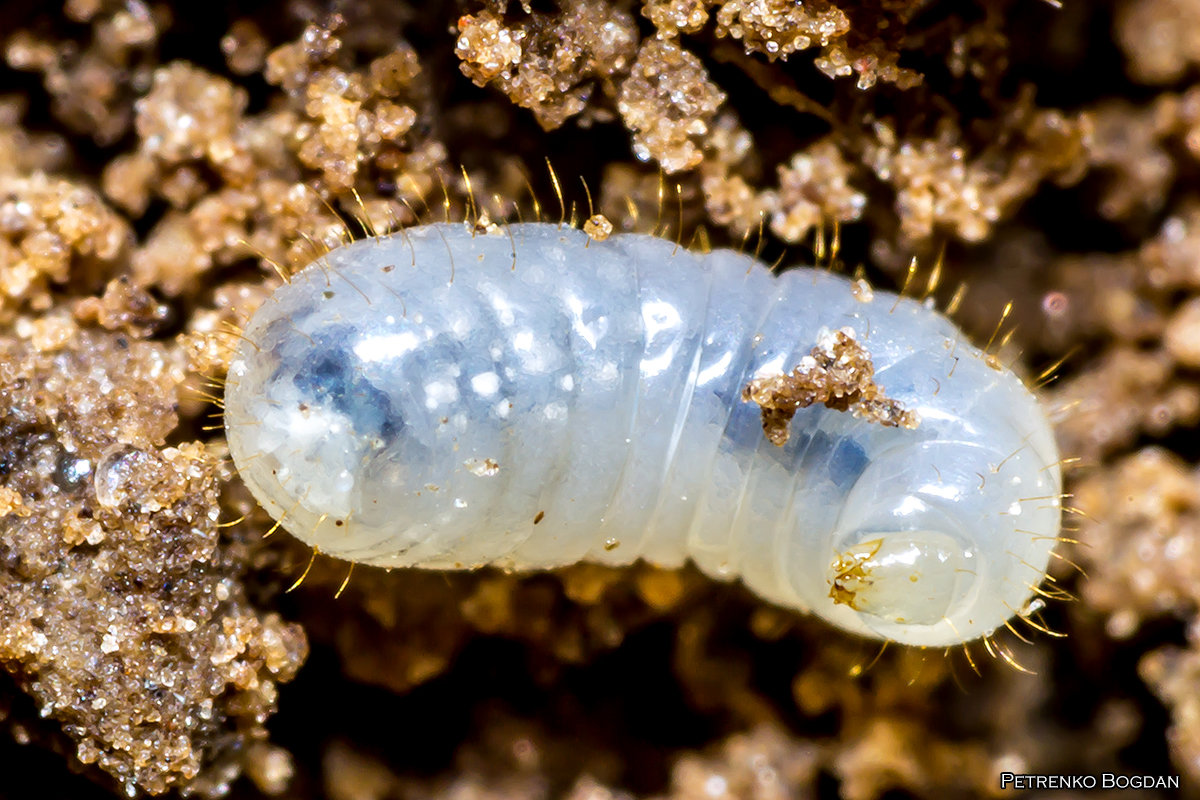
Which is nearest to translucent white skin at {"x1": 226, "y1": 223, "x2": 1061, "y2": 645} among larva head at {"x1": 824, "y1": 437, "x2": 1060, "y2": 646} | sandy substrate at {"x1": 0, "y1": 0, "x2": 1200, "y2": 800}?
larva head at {"x1": 824, "y1": 437, "x2": 1060, "y2": 646}

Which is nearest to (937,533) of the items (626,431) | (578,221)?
(626,431)

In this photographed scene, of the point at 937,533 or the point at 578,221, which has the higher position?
the point at 578,221

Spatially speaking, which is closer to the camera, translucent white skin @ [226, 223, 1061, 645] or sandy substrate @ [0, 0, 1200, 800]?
translucent white skin @ [226, 223, 1061, 645]

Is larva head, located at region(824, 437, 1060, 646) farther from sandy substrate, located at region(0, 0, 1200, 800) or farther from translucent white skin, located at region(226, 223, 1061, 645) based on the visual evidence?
sandy substrate, located at region(0, 0, 1200, 800)

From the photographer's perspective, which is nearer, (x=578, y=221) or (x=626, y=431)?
(x=626, y=431)

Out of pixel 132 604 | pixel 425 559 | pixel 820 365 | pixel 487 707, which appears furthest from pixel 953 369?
pixel 132 604

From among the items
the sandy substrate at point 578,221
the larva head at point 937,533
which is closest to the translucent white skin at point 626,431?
the larva head at point 937,533

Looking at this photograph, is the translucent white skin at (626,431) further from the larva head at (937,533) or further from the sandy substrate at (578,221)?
the sandy substrate at (578,221)

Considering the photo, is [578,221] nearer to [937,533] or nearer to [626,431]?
[626,431]
